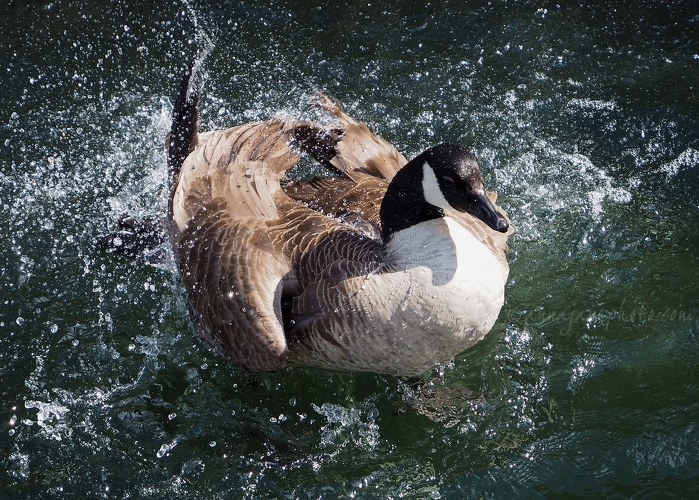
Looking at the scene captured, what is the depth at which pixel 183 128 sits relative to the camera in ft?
15.4

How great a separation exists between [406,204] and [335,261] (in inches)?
18.5

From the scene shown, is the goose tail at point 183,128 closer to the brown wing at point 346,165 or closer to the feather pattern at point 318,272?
the feather pattern at point 318,272

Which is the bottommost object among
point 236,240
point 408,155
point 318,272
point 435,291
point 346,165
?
point 435,291

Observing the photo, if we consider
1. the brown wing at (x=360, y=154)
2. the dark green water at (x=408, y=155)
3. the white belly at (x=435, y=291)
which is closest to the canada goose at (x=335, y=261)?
the white belly at (x=435, y=291)

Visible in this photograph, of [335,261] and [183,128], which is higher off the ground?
[183,128]

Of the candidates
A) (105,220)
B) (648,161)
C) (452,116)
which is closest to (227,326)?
(105,220)

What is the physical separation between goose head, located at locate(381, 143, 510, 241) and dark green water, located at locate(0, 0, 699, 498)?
1183 mm

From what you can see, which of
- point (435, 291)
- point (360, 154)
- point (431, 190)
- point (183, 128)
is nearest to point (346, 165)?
point (360, 154)

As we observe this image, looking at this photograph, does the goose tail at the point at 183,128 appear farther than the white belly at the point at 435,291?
Yes

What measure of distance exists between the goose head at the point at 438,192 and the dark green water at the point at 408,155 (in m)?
1.18

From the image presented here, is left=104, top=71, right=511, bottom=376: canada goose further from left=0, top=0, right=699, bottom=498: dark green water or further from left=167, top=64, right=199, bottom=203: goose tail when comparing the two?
left=0, top=0, right=699, bottom=498: dark green water

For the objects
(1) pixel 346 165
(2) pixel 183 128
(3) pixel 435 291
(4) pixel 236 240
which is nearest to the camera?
(3) pixel 435 291

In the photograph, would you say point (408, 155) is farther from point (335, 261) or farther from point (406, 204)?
point (335, 261)

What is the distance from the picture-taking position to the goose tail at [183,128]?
4.67m
